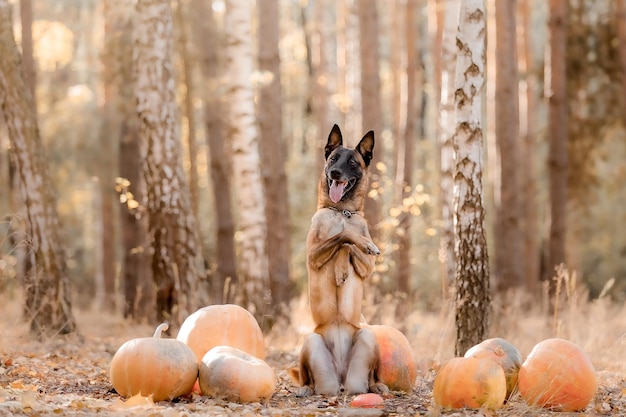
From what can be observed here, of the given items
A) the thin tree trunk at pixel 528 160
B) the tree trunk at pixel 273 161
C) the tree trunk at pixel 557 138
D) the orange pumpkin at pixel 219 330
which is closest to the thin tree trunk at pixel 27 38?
the tree trunk at pixel 273 161

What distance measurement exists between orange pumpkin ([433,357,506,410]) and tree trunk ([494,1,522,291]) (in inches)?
497

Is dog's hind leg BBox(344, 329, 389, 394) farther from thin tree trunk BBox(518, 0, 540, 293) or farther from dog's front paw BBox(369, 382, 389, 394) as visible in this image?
thin tree trunk BBox(518, 0, 540, 293)

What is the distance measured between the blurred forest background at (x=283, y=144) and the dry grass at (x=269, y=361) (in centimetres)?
86

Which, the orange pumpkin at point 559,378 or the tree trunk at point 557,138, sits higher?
the tree trunk at point 557,138

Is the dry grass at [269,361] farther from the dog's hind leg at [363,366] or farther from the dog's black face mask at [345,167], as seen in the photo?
the dog's black face mask at [345,167]

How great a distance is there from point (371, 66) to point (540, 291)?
7.31 metres

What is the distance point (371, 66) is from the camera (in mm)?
18016

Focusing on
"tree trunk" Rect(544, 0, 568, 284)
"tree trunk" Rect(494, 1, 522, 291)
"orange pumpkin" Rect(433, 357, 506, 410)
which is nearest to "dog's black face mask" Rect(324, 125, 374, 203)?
"orange pumpkin" Rect(433, 357, 506, 410)

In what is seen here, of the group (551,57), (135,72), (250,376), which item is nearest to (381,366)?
(250,376)

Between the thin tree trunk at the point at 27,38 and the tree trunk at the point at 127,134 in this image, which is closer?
the tree trunk at the point at 127,134

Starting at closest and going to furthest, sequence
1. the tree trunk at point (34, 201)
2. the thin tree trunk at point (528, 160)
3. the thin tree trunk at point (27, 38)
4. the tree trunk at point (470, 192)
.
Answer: the tree trunk at point (470, 192) → the tree trunk at point (34, 201) → the thin tree trunk at point (27, 38) → the thin tree trunk at point (528, 160)

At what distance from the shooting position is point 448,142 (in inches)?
528

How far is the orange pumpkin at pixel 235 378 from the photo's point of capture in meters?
7.29

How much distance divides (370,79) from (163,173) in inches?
271
